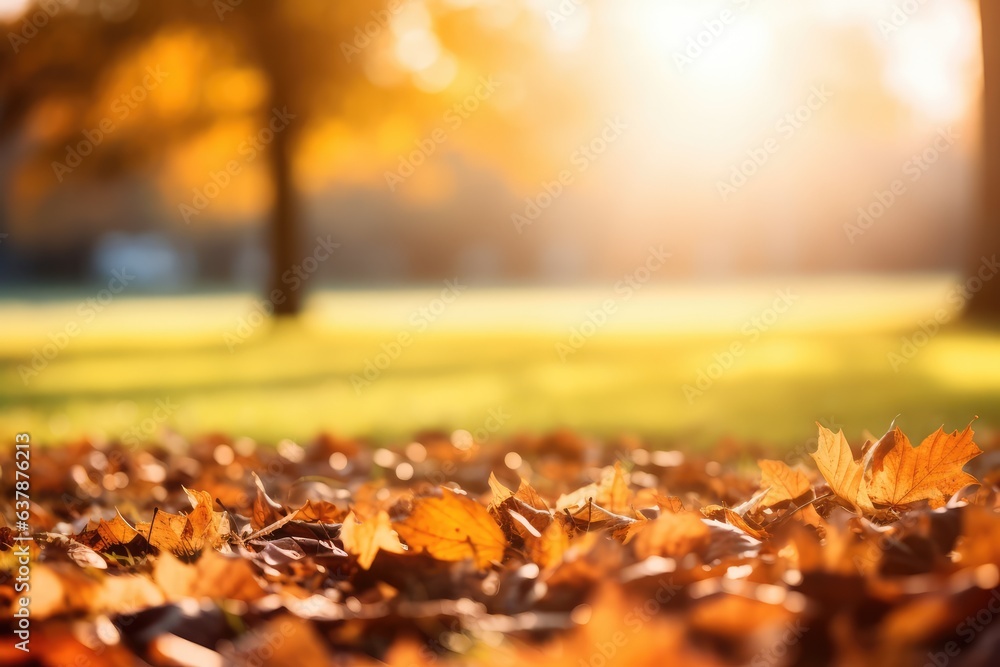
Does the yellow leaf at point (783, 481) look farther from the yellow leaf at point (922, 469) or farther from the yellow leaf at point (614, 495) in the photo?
the yellow leaf at point (614, 495)

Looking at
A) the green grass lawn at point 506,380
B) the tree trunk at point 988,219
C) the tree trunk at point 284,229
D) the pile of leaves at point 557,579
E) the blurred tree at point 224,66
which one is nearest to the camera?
the pile of leaves at point 557,579

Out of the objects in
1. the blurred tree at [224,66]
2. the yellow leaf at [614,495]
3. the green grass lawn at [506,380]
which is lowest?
the green grass lawn at [506,380]

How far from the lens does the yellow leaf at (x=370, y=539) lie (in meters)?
1.44

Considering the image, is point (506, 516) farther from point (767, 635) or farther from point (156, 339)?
point (156, 339)

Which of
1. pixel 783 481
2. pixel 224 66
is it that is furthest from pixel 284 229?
pixel 783 481

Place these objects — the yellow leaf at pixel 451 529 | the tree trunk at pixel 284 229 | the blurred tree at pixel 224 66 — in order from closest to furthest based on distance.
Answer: the yellow leaf at pixel 451 529
the blurred tree at pixel 224 66
the tree trunk at pixel 284 229

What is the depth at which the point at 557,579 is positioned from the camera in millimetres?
1266

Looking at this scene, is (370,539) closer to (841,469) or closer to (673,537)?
(673,537)

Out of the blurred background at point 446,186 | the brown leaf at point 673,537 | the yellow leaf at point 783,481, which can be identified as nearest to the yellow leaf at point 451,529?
the brown leaf at point 673,537

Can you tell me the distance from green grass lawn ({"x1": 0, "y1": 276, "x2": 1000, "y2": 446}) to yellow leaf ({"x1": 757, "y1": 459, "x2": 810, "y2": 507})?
2281 millimetres

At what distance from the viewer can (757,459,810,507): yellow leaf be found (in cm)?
172

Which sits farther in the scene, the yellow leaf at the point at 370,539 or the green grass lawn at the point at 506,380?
the green grass lawn at the point at 506,380

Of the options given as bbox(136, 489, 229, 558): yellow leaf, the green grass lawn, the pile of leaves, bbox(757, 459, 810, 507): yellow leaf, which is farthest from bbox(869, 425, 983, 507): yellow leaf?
the green grass lawn

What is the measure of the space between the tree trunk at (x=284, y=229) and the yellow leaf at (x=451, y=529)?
13.8 m
